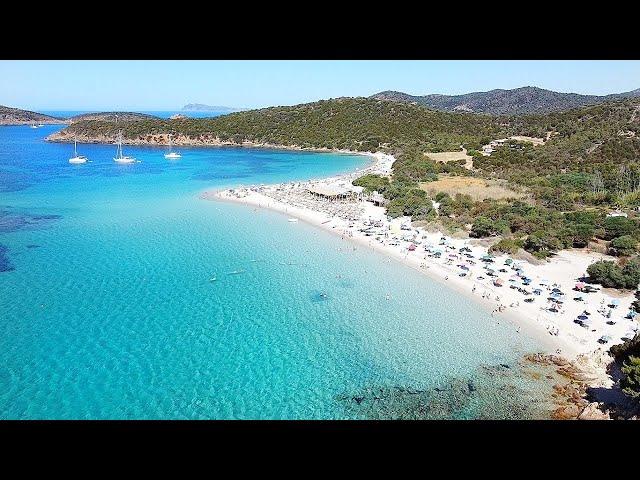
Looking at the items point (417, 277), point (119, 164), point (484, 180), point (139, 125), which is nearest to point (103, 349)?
point (417, 277)

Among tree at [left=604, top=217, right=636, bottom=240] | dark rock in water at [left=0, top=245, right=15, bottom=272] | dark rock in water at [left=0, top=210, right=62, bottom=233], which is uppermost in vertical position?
tree at [left=604, top=217, right=636, bottom=240]

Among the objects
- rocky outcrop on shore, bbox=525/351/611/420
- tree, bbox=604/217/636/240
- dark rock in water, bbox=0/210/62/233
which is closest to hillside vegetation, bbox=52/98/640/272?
tree, bbox=604/217/636/240

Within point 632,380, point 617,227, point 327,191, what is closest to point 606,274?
point 617,227

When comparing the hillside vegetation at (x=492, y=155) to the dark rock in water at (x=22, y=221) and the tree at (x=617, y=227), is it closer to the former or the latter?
the tree at (x=617, y=227)

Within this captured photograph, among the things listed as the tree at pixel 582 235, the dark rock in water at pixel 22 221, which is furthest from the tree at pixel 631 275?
the dark rock in water at pixel 22 221

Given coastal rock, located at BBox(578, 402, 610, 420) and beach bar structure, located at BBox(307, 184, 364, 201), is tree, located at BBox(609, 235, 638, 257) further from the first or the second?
beach bar structure, located at BBox(307, 184, 364, 201)

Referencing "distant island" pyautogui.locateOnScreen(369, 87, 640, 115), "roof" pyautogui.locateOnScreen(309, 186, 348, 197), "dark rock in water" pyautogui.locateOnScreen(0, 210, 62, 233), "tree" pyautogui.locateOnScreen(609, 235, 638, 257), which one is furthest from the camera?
"distant island" pyautogui.locateOnScreen(369, 87, 640, 115)
